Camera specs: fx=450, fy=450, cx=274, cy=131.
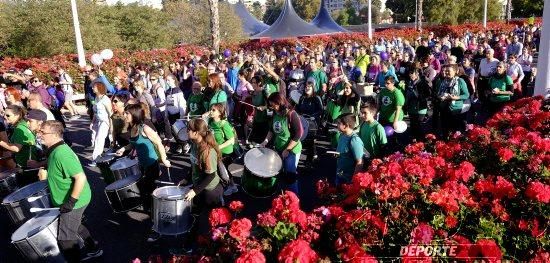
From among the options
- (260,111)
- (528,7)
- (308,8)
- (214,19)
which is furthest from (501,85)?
(308,8)

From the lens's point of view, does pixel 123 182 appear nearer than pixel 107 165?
Yes

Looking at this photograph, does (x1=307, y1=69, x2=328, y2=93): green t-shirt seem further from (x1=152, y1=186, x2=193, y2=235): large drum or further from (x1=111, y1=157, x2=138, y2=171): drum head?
(x1=152, y1=186, x2=193, y2=235): large drum

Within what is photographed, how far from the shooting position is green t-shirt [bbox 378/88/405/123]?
23.9ft

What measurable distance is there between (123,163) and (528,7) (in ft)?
191

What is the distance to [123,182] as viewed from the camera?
18.8 ft

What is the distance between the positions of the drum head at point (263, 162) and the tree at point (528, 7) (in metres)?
53.2

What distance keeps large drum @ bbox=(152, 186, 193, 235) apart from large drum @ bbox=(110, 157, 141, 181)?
4.44ft

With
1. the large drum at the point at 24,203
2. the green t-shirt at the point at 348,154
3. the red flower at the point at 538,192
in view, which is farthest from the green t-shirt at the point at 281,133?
the red flower at the point at 538,192

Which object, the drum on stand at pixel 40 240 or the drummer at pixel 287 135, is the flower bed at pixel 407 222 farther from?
the drum on stand at pixel 40 240

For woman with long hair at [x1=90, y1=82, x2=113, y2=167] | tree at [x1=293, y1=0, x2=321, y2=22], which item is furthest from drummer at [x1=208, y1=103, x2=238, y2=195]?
tree at [x1=293, y1=0, x2=321, y2=22]

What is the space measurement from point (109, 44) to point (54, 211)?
22276mm

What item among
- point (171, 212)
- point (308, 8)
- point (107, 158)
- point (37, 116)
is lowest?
point (171, 212)

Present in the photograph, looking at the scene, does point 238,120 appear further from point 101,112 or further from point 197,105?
point 101,112

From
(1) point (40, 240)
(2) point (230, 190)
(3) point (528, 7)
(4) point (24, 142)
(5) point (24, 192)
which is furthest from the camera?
(3) point (528, 7)
